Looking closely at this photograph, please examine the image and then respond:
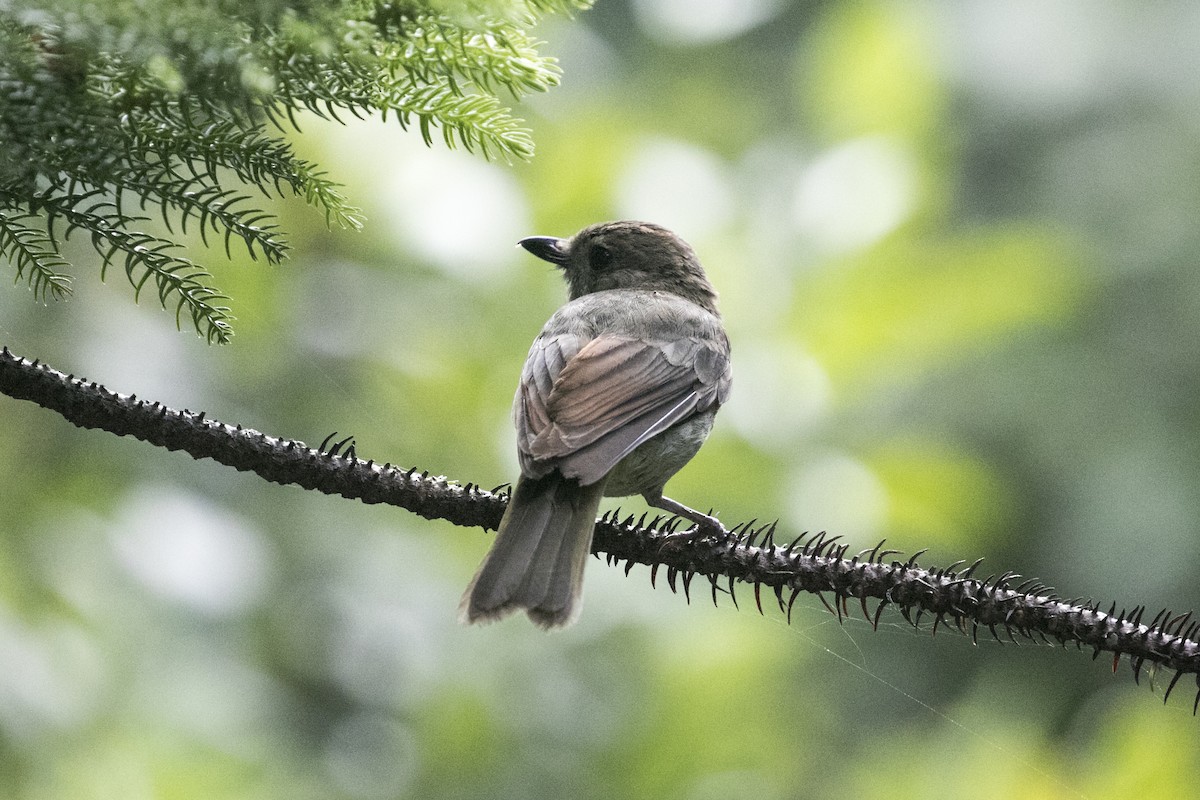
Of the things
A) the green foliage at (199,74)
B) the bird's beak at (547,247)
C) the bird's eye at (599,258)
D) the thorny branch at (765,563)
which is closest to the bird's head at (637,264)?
the bird's eye at (599,258)

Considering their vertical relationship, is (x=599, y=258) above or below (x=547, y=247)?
above

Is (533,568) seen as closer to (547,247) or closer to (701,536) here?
(701,536)

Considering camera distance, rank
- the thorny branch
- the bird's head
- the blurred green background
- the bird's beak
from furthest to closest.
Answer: the bird's head
the bird's beak
the blurred green background
the thorny branch

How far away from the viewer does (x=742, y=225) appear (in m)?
4.57

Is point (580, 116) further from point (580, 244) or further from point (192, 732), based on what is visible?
point (192, 732)

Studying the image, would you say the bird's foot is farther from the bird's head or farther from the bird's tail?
the bird's head

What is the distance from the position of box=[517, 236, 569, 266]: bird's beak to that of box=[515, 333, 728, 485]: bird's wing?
0.52 m

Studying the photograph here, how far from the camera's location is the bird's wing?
3266 mm

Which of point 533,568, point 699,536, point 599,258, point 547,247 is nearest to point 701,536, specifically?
point 699,536

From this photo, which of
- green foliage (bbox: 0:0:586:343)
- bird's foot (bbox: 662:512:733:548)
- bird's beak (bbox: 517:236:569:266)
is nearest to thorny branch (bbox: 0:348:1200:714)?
bird's foot (bbox: 662:512:733:548)

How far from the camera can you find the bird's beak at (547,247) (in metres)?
4.32

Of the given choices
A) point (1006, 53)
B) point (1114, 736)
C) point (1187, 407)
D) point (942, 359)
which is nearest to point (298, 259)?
point (942, 359)

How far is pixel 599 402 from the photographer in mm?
3564

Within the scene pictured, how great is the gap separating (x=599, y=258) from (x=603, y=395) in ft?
4.34
